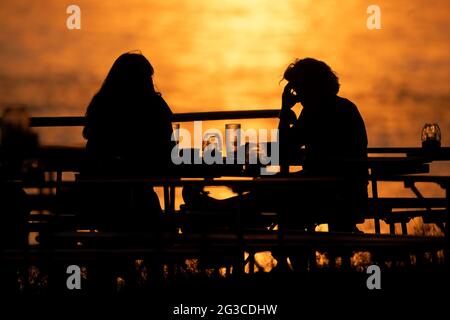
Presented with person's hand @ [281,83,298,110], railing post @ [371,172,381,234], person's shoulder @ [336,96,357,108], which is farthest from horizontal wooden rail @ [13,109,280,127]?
railing post @ [371,172,381,234]

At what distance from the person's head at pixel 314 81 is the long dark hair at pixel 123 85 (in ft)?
3.62

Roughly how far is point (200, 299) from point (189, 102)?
9702mm

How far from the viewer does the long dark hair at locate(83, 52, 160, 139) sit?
5738 millimetres

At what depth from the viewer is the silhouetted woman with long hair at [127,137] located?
207 inches

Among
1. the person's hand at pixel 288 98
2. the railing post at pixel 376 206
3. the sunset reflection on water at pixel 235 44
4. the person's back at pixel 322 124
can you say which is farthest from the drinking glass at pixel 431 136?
the sunset reflection on water at pixel 235 44

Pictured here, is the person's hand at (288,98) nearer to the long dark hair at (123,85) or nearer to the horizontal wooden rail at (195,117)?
the horizontal wooden rail at (195,117)

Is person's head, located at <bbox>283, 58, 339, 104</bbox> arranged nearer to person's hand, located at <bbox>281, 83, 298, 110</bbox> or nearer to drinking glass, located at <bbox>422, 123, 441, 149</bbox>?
person's hand, located at <bbox>281, 83, 298, 110</bbox>

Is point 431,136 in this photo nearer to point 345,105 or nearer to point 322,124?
point 345,105

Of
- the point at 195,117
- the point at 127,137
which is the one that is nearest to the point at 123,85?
the point at 127,137

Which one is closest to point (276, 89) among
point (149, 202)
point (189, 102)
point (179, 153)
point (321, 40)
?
point (189, 102)

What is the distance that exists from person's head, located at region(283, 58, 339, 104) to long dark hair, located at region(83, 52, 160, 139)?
110 centimetres

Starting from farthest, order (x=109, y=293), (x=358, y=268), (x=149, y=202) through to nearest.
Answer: (x=358, y=268)
(x=149, y=202)
(x=109, y=293)
